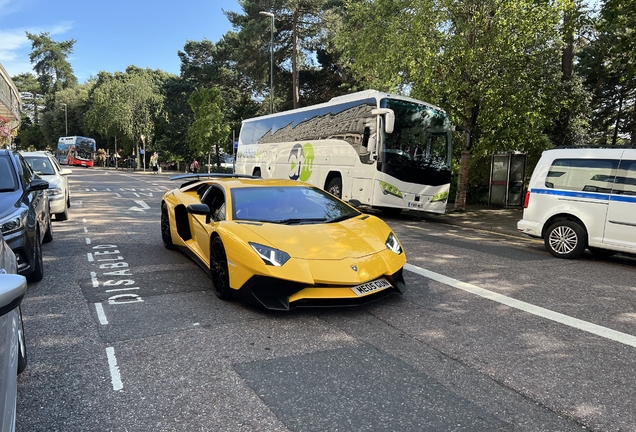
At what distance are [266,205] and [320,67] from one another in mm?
31287

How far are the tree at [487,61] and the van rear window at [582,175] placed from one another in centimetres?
578

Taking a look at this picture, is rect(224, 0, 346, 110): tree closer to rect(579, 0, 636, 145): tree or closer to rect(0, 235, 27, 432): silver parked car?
rect(579, 0, 636, 145): tree

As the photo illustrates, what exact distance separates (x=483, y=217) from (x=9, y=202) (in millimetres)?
12446

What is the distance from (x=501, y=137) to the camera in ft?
47.0

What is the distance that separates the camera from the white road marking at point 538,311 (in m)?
4.10

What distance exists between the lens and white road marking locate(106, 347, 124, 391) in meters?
3.10

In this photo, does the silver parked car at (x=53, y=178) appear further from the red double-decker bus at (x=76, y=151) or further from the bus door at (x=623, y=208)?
the red double-decker bus at (x=76, y=151)

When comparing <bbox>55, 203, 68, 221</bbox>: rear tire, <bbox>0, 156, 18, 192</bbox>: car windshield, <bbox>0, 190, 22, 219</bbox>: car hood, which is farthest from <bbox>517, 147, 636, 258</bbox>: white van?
<bbox>55, 203, 68, 221</bbox>: rear tire

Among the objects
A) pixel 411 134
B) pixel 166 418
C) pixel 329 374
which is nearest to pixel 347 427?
pixel 329 374

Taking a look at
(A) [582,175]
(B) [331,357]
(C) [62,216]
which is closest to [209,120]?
(C) [62,216]

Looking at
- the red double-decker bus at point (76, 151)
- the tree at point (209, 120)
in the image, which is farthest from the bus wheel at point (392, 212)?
the red double-decker bus at point (76, 151)

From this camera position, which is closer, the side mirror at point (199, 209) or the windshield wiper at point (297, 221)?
the windshield wiper at point (297, 221)

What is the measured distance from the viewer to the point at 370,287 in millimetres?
4441

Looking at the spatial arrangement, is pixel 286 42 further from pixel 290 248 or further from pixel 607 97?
pixel 290 248
